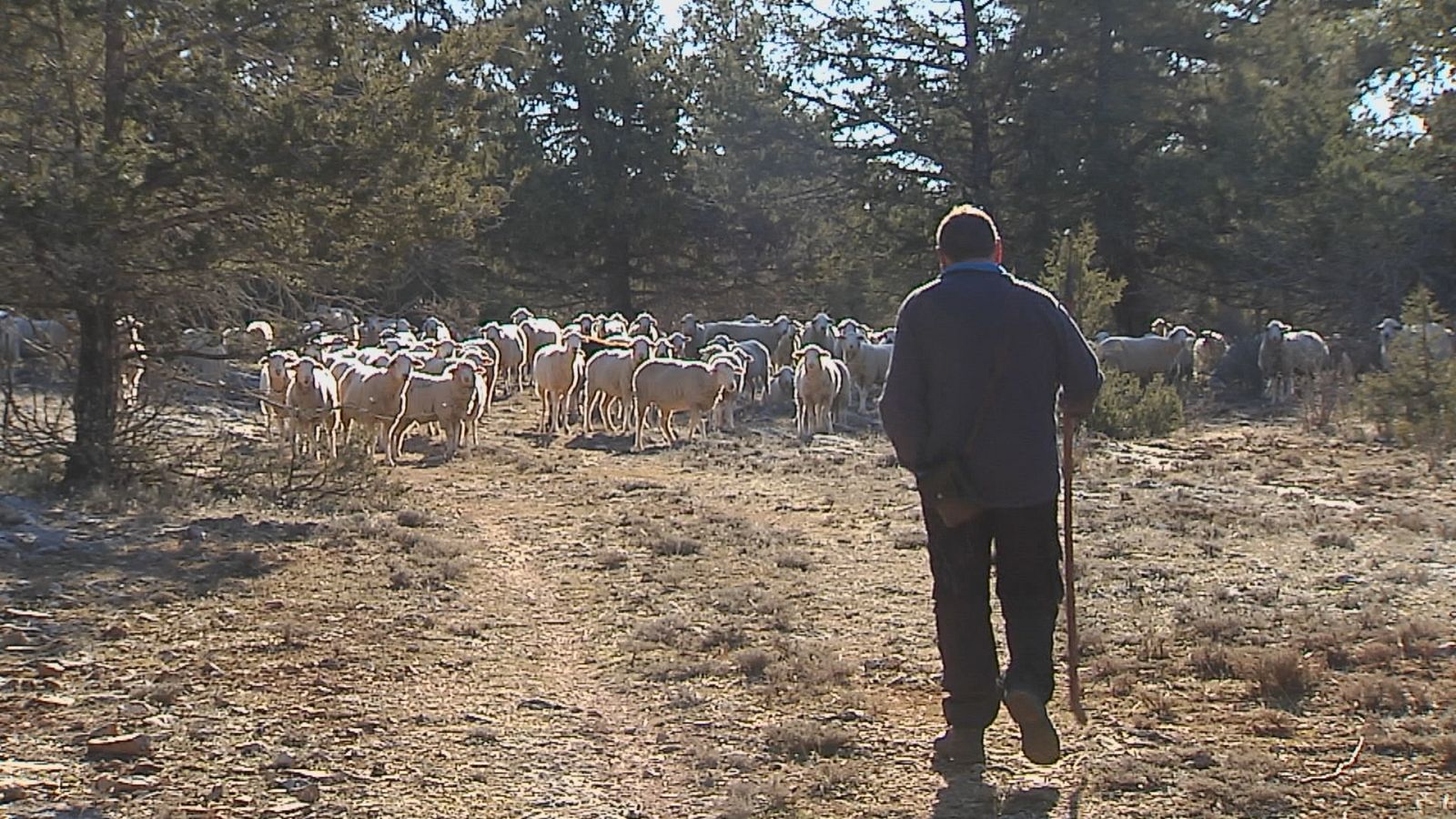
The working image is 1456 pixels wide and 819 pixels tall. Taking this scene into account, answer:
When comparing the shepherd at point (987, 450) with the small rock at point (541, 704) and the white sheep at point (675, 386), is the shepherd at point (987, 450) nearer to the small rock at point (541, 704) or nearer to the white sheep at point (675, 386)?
the small rock at point (541, 704)

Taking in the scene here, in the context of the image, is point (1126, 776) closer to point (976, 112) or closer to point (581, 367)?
point (581, 367)

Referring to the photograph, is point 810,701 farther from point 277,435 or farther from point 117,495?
point 277,435

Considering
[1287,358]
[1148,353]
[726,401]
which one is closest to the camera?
[726,401]

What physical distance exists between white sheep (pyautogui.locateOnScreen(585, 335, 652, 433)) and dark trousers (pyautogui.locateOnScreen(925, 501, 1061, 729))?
18.1 metres

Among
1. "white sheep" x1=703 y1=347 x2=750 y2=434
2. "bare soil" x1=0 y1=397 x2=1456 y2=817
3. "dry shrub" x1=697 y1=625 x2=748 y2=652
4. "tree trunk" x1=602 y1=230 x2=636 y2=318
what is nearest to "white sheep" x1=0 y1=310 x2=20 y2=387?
"white sheep" x1=703 y1=347 x2=750 y2=434

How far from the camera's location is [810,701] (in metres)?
7.81

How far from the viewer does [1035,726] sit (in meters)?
6.18

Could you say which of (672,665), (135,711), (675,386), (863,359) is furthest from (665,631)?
(863,359)

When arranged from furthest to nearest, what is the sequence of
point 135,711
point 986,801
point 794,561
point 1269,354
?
point 1269,354
point 794,561
point 135,711
point 986,801

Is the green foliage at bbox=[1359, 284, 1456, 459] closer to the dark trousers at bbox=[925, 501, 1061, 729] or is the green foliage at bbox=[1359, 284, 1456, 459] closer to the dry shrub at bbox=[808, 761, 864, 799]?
the dark trousers at bbox=[925, 501, 1061, 729]

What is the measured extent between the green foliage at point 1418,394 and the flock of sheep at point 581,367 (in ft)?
0.74

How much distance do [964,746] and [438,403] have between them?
14.9 meters

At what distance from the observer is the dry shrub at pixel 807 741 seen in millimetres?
6938

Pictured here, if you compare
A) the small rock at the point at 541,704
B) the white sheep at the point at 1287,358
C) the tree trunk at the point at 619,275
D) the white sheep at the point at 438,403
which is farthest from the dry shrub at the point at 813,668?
the tree trunk at the point at 619,275
